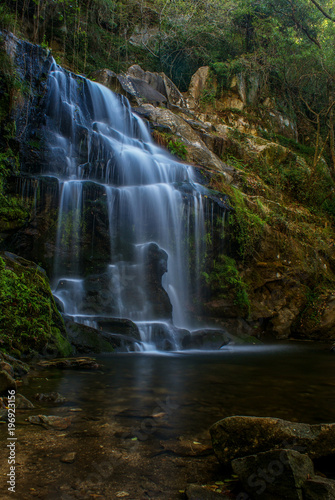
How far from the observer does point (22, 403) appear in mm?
3303

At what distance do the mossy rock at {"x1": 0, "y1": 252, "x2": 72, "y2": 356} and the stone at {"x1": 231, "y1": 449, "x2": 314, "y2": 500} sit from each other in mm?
4619

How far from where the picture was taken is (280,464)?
6.26 feet

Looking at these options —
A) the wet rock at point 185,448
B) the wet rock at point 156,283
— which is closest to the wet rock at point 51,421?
the wet rock at point 185,448

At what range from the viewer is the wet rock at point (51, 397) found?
143 inches

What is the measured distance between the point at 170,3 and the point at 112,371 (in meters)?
26.0

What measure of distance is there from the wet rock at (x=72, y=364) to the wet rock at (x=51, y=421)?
239 cm

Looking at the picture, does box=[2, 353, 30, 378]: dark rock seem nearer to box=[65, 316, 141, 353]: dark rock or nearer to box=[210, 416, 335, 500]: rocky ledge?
box=[65, 316, 141, 353]: dark rock

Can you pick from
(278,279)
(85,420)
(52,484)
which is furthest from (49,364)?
(278,279)

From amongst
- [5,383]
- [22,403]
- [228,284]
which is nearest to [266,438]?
[22,403]

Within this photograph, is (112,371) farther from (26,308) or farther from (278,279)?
(278,279)

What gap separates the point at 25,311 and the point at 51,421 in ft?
11.5

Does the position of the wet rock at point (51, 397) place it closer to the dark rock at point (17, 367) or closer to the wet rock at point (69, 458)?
the dark rock at point (17, 367)

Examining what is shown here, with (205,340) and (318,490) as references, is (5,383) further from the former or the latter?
(205,340)

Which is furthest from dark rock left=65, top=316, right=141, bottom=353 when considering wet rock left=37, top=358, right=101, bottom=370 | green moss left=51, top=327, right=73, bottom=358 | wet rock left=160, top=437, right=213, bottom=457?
wet rock left=160, top=437, right=213, bottom=457
